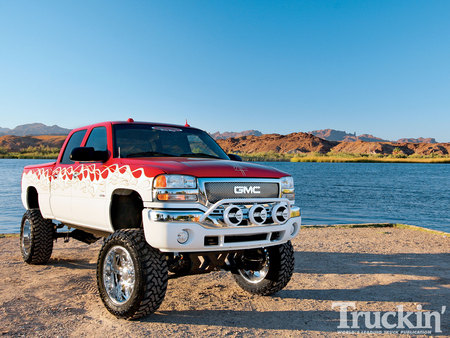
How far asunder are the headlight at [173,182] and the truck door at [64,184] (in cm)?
215

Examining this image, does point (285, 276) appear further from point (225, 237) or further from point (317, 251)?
point (317, 251)

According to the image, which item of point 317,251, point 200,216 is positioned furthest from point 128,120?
point 317,251

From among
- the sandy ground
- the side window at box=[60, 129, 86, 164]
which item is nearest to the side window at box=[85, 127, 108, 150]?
the side window at box=[60, 129, 86, 164]

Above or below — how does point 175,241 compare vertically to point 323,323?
above

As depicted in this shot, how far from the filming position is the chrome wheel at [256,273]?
208 inches

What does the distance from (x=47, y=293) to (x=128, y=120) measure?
2.48 meters

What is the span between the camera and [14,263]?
7.01m

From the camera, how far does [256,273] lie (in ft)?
18.0

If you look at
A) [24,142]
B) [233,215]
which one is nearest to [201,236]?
[233,215]

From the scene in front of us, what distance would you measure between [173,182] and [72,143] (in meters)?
3.15

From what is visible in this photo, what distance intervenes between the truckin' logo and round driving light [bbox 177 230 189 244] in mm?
700

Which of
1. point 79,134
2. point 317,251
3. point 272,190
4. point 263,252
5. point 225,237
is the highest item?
point 79,134

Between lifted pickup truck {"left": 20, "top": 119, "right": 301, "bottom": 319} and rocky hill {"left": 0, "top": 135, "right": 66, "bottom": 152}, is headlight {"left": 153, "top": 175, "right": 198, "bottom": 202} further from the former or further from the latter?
rocky hill {"left": 0, "top": 135, "right": 66, "bottom": 152}

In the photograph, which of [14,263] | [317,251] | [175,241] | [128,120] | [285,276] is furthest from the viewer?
[317,251]
